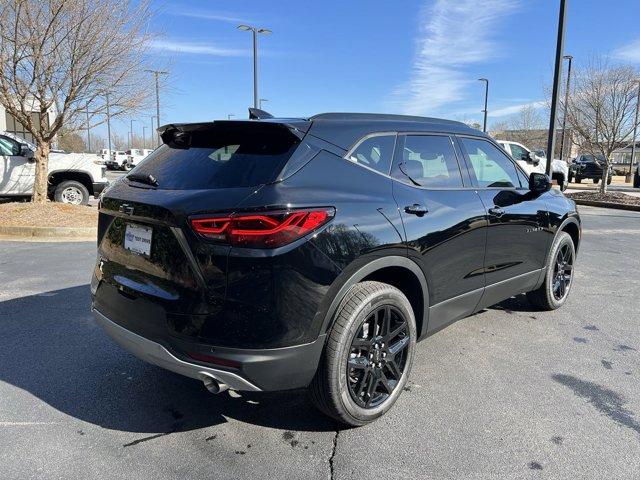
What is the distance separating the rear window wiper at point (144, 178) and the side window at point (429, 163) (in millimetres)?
1427

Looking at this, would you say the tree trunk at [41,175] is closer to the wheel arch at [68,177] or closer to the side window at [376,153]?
the wheel arch at [68,177]

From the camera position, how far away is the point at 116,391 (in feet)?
11.1

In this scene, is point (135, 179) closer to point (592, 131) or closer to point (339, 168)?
point (339, 168)

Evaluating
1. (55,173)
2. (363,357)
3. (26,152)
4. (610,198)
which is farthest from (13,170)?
(610,198)

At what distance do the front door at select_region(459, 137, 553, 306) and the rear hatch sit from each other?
185cm

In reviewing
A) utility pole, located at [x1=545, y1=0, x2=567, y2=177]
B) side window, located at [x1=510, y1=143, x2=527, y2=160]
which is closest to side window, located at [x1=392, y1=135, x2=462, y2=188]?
utility pole, located at [x1=545, y1=0, x2=567, y2=177]

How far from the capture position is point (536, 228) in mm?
4480

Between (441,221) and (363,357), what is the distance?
103cm

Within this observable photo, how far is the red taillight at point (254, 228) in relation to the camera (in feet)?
7.95

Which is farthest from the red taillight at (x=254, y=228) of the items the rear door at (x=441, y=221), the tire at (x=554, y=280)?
the tire at (x=554, y=280)

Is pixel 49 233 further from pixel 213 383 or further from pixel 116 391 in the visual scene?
pixel 213 383

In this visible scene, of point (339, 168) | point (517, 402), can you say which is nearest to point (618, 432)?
point (517, 402)

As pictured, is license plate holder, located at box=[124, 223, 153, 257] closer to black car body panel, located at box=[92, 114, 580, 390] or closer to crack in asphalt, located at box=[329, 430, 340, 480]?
black car body panel, located at box=[92, 114, 580, 390]

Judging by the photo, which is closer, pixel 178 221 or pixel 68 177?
pixel 178 221
